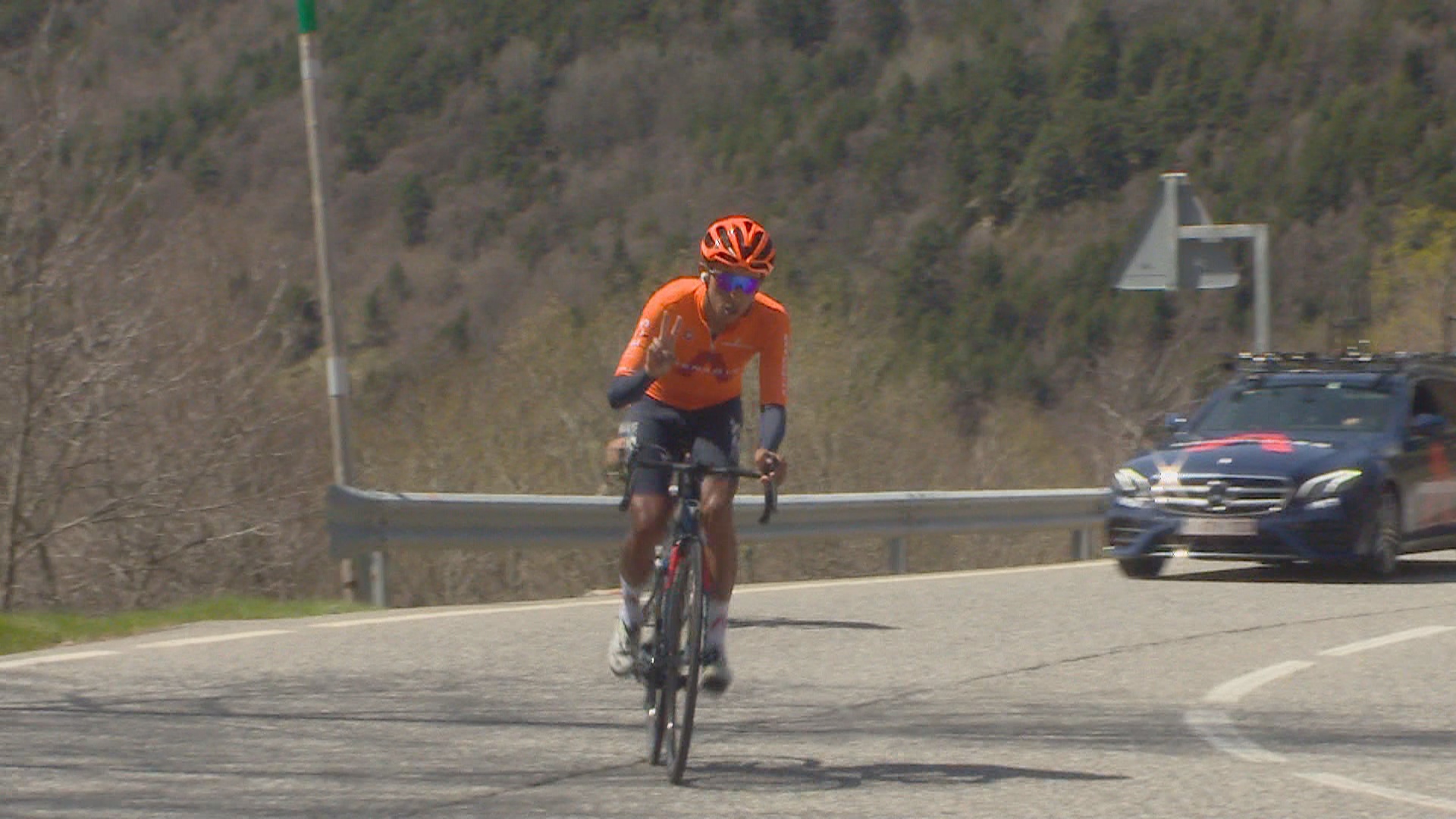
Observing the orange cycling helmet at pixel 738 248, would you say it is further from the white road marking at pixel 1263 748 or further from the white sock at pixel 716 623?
the white road marking at pixel 1263 748

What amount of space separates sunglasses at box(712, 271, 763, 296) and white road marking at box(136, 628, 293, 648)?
401 cm

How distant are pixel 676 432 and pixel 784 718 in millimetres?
1322

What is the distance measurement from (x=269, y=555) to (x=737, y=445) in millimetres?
18498

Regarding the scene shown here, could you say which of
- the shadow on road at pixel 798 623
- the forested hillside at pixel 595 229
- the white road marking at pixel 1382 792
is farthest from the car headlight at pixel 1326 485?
the white road marking at pixel 1382 792

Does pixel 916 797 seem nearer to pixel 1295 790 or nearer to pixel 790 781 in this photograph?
pixel 790 781

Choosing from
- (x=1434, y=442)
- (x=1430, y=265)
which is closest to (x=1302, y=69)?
(x=1430, y=265)

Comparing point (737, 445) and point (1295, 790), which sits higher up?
point (737, 445)

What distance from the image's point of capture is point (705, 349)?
23.9 feet

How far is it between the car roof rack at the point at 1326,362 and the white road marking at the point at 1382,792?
9688 millimetres

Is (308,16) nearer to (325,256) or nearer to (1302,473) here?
(325,256)

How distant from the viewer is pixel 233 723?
782 centimetres

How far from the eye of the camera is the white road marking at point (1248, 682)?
346 inches

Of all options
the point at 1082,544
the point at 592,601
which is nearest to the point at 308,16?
the point at 592,601

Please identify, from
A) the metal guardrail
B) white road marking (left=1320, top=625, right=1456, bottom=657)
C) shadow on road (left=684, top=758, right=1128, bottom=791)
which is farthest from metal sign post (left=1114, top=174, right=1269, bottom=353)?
shadow on road (left=684, top=758, right=1128, bottom=791)
